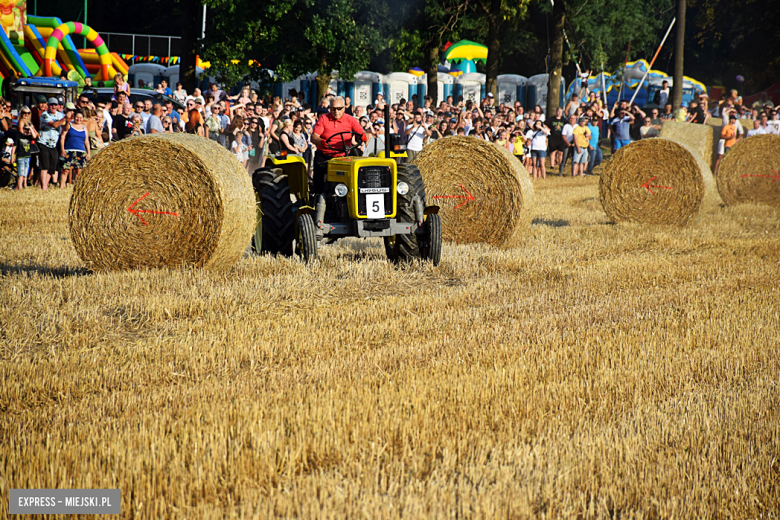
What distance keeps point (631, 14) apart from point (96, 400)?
39890 mm

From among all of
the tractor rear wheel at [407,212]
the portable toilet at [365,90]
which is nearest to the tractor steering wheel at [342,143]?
the tractor rear wheel at [407,212]

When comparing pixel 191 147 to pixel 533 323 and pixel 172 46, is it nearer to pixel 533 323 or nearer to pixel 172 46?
pixel 533 323

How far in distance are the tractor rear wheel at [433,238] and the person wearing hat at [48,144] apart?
10.3 m

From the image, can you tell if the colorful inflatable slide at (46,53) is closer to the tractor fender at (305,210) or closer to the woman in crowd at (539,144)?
the woman in crowd at (539,144)

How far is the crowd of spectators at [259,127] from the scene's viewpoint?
51.4 ft

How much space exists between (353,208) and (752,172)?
10815mm

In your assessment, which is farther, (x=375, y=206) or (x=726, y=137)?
(x=726, y=137)

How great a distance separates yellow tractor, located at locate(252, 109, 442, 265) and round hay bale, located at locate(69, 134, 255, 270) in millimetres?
988

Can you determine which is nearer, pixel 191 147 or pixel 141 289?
pixel 141 289

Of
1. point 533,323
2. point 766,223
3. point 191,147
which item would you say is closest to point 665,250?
point 766,223

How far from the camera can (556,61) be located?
29.6m

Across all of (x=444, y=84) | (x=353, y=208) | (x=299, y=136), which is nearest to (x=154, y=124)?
(x=299, y=136)

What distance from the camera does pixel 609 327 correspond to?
5910 mm

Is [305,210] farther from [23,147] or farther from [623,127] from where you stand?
[623,127]
